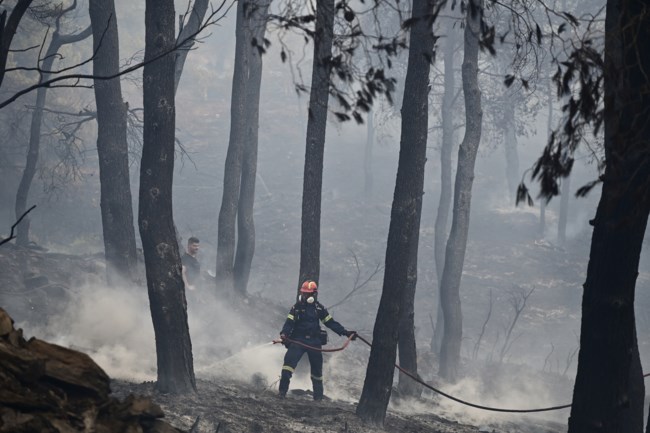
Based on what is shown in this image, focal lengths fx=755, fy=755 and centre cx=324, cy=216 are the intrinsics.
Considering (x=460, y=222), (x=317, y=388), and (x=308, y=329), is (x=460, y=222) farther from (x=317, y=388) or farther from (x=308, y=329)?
(x=317, y=388)

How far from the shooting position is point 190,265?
1695 cm

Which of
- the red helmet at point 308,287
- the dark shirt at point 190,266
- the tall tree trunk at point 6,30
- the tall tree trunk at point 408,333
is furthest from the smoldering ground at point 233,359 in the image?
the tall tree trunk at point 6,30

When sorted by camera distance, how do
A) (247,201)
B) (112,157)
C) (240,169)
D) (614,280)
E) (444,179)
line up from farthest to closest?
1. (444,179)
2. (247,201)
3. (240,169)
4. (112,157)
5. (614,280)

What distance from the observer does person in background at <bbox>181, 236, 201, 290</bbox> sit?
16562 mm

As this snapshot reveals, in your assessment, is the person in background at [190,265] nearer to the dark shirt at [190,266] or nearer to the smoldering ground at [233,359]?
the dark shirt at [190,266]

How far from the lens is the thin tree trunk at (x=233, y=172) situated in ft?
57.6

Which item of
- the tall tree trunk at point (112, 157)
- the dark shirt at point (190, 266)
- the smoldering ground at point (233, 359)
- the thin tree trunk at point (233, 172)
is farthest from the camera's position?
the thin tree trunk at point (233, 172)

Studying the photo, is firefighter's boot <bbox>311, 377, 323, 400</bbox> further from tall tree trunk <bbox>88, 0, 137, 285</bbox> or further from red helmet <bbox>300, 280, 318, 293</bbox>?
tall tree trunk <bbox>88, 0, 137, 285</bbox>

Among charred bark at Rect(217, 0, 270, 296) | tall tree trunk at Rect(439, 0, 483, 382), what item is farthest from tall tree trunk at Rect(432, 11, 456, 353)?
charred bark at Rect(217, 0, 270, 296)

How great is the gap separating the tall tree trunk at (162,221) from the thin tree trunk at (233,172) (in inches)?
288

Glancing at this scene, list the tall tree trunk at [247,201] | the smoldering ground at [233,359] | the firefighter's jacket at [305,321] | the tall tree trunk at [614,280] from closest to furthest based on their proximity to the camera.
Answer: the tall tree trunk at [614,280], the firefighter's jacket at [305,321], the smoldering ground at [233,359], the tall tree trunk at [247,201]

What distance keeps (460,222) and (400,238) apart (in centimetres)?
777

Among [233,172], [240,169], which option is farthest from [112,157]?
[240,169]

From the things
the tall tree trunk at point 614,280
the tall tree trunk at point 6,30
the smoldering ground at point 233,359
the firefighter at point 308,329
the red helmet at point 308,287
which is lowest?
the smoldering ground at point 233,359
